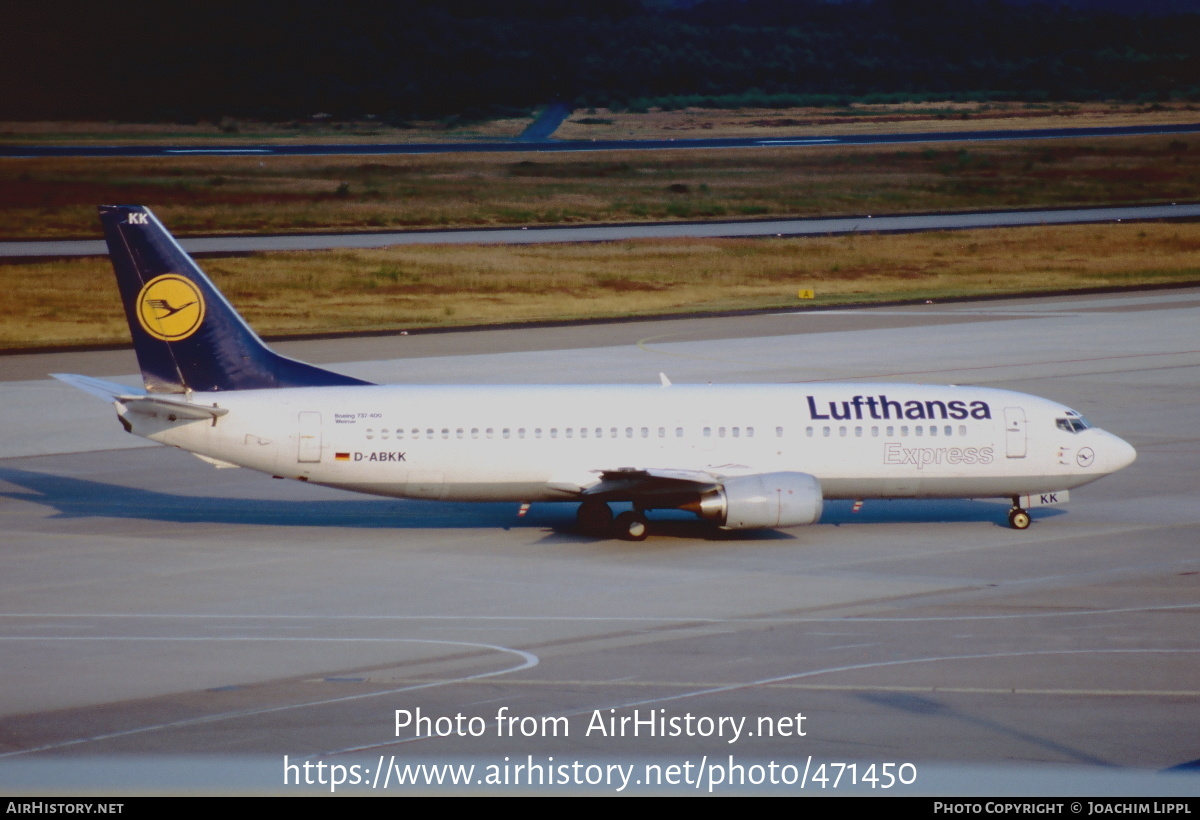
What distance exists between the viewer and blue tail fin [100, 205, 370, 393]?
35.1 metres

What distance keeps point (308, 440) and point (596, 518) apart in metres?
7.11

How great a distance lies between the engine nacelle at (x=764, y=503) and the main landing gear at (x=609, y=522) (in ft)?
6.15

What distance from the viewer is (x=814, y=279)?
9212 cm

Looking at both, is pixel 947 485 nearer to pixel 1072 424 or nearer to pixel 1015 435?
pixel 1015 435

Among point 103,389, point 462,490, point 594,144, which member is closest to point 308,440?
point 462,490

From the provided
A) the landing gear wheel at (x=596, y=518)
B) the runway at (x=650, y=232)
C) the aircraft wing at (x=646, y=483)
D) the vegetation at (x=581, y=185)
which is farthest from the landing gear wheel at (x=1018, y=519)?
the vegetation at (x=581, y=185)

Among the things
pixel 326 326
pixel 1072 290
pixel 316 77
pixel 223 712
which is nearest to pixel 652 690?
pixel 223 712

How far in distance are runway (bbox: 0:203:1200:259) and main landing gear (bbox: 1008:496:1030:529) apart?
2675 inches

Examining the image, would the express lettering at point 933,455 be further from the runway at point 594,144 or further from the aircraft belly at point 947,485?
the runway at point 594,144

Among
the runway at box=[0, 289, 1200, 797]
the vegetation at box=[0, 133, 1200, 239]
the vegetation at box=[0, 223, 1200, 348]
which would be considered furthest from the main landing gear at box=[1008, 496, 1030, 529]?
the vegetation at box=[0, 133, 1200, 239]

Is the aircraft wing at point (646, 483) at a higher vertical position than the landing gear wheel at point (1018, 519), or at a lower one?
higher

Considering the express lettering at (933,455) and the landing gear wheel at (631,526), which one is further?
the express lettering at (933,455)

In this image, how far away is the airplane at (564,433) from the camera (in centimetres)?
3447

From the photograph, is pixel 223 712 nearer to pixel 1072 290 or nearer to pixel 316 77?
pixel 1072 290
